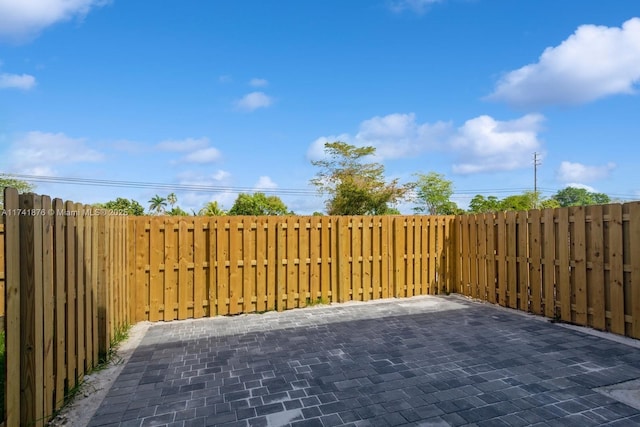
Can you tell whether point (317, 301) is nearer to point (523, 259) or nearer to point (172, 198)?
point (523, 259)

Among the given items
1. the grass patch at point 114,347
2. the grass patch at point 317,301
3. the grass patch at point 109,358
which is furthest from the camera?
the grass patch at point 317,301

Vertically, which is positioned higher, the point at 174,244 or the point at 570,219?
the point at 570,219

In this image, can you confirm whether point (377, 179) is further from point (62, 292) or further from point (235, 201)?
point (62, 292)

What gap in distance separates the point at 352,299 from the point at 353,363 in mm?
3168

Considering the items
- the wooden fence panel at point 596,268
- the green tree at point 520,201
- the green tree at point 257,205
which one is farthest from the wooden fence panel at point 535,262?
the green tree at point 520,201

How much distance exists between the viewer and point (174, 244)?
19.0 ft

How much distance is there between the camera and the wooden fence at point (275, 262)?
18.7 ft

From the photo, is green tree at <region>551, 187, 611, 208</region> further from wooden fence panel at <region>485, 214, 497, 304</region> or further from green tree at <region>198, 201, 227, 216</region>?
wooden fence panel at <region>485, 214, 497, 304</region>

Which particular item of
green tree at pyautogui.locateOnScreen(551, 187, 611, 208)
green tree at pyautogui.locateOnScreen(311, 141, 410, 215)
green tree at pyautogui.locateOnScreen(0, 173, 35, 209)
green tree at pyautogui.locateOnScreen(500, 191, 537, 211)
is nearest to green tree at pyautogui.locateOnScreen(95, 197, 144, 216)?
green tree at pyautogui.locateOnScreen(0, 173, 35, 209)

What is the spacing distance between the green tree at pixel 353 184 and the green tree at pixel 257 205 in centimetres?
503

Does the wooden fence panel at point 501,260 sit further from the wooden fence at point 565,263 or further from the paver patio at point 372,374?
the paver patio at point 372,374

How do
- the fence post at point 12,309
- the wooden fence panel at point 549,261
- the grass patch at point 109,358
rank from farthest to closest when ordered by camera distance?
the wooden fence panel at point 549,261, the grass patch at point 109,358, the fence post at point 12,309

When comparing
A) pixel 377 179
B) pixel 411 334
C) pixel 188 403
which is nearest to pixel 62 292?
pixel 188 403

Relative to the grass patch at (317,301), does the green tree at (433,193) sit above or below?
above
